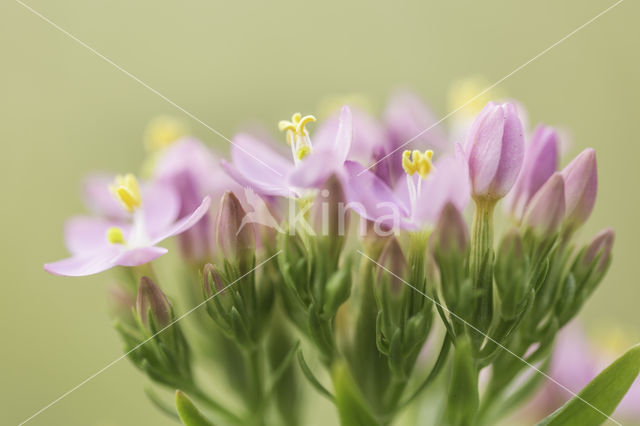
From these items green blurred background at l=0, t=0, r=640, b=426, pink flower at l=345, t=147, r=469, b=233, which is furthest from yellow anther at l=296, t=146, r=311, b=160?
green blurred background at l=0, t=0, r=640, b=426

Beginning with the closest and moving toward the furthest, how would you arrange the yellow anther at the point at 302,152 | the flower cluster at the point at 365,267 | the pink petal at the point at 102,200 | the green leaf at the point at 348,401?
the green leaf at the point at 348,401 < the flower cluster at the point at 365,267 < the yellow anther at the point at 302,152 < the pink petal at the point at 102,200

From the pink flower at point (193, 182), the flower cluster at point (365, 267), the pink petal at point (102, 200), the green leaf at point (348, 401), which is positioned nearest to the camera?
the green leaf at point (348, 401)

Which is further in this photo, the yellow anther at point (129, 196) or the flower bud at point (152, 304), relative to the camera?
the yellow anther at point (129, 196)

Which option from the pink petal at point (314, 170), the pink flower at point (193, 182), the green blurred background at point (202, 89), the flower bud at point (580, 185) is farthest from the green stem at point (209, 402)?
the green blurred background at point (202, 89)

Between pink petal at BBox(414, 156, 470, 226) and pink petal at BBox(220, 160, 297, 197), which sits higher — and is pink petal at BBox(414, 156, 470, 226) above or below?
below

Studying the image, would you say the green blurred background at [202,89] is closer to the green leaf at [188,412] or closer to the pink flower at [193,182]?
the pink flower at [193,182]

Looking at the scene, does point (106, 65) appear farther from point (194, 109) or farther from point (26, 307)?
point (26, 307)

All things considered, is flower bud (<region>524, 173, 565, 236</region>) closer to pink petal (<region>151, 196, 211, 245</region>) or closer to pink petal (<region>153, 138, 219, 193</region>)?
pink petal (<region>151, 196, 211, 245</region>)
